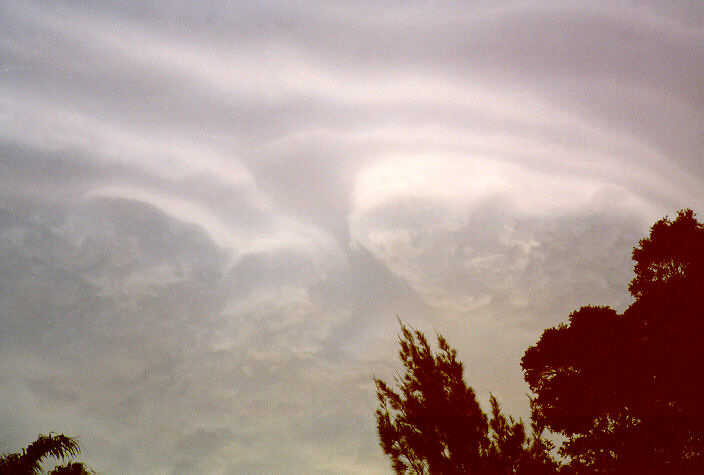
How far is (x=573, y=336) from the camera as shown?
12711 mm

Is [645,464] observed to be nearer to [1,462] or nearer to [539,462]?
[539,462]

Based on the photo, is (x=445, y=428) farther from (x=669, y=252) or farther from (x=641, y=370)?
(x=669, y=252)

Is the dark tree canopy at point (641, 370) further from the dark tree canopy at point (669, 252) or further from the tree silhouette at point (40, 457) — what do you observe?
the tree silhouette at point (40, 457)

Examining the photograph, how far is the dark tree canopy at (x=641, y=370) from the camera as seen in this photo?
35.0ft

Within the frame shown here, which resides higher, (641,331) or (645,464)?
(641,331)

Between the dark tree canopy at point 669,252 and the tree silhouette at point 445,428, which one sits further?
the dark tree canopy at point 669,252

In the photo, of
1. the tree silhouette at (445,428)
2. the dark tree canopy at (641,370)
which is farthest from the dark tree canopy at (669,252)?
the tree silhouette at (445,428)

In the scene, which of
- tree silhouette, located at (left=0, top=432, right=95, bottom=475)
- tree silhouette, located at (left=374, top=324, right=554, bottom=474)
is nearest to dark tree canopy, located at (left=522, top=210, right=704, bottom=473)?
tree silhouette, located at (left=374, top=324, right=554, bottom=474)

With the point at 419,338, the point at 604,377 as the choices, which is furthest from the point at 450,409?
the point at 604,377

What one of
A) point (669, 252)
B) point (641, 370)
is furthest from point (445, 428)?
point (669, 252)

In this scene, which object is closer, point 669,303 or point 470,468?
point 470,468

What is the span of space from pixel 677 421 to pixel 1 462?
1771cm

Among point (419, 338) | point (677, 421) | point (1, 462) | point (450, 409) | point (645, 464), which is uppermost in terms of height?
point (419, 338)

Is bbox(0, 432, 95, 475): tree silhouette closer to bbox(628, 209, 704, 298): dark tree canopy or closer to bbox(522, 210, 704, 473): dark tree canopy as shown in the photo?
bbox(522, 210, 704, 473): dark tree canopy
